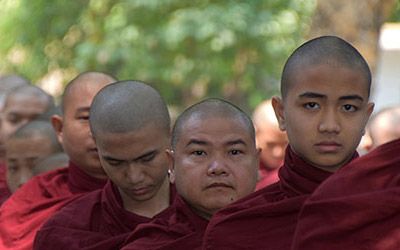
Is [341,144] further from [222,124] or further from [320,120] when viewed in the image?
[222,124]

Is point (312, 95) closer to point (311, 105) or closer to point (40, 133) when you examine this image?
point (311, 105)

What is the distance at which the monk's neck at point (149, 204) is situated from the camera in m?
7.90

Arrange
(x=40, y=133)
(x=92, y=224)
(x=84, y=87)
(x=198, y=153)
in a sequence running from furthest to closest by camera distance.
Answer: (x=40, y=133)
(x=84, y=87)
(x=92, y=224)
(x=198, y=153)

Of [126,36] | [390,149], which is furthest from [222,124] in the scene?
[126,36]

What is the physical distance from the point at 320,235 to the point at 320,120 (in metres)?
0.96

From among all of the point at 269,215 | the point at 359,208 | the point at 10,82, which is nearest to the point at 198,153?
the point at 269,215

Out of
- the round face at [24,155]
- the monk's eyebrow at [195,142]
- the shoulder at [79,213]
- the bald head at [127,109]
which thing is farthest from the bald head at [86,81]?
the monk's eyebrow at [195,142]

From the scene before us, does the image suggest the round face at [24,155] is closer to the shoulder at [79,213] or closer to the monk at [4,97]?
the monk at [4,97]

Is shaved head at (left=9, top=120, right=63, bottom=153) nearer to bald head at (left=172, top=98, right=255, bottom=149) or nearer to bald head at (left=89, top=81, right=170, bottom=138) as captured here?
bald head at (left=89, top=81, right=170, bottom=138)

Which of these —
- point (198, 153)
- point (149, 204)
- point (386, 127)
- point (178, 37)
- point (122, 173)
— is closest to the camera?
point (198, 153)

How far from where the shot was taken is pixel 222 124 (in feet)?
23.8

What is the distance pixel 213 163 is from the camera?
23.2ft

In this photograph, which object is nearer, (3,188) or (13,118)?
(3,188)

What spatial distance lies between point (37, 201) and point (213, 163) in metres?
2.60
